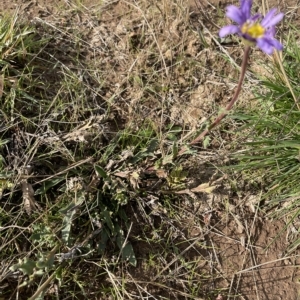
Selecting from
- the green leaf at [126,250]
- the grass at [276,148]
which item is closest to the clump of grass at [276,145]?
the grass at [276,148]

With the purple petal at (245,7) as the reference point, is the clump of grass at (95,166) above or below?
below

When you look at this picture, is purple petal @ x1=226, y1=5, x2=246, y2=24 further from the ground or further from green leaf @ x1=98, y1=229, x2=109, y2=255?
green leaf @ x1=98, y1=229, x2=109, y2=255

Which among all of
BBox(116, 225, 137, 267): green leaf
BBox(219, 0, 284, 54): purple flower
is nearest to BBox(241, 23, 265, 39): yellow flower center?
BBox(219, 0, 284, 54): purple flower

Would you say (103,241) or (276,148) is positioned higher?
(276,148)

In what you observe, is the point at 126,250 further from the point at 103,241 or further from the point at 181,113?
the point at 181,113

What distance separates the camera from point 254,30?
156 cm

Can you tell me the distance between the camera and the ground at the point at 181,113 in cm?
222

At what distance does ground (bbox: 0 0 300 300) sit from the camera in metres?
2.22

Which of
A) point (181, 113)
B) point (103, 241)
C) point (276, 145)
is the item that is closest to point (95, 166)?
point (103, 241)

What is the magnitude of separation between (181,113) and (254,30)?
1.03 m

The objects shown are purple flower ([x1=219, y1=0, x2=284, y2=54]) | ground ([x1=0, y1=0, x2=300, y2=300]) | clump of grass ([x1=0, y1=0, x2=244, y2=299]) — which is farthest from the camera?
ground ([x1=0, y1=0, x2=300, y2=300])

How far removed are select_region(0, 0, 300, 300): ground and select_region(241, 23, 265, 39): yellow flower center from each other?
0.84 metres

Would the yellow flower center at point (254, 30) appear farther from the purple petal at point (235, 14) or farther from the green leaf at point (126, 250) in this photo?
the green leaf at point (126, 250)

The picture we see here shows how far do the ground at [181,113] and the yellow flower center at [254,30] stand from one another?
2.76ft
